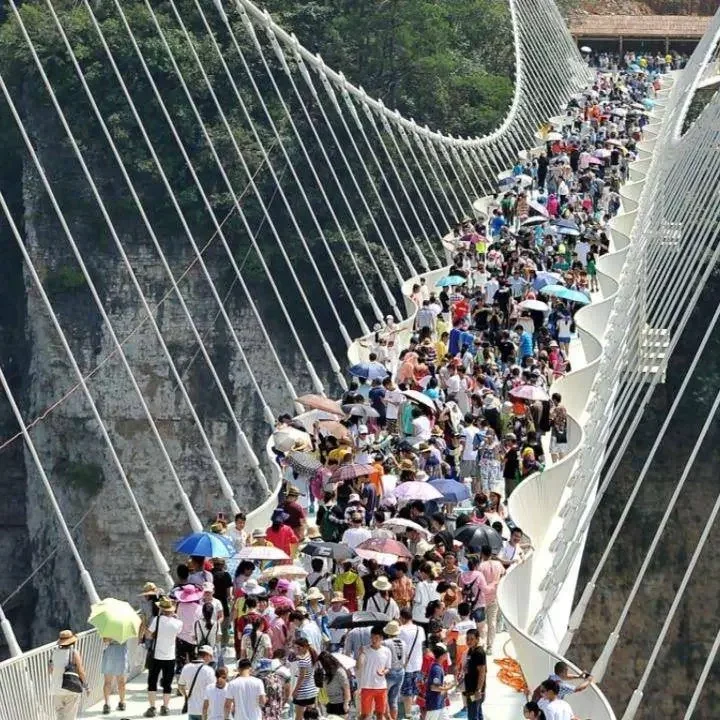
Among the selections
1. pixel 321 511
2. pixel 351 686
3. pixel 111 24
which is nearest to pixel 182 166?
pixel 111 24

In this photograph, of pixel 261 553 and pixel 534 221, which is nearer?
pixel 261 553

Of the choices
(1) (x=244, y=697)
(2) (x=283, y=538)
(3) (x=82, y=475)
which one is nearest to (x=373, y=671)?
(1) (x=244, y=697)

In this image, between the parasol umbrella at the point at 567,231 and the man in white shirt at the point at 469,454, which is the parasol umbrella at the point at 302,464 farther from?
the parasol umbrella at the point at 567,231

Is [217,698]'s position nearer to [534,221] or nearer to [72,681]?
[72,681]

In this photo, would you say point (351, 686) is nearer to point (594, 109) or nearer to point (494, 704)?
point (494, 704)

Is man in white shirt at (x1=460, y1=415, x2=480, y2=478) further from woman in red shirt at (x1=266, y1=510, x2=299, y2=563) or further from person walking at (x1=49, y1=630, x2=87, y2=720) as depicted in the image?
person walking at (x1=49, y1=630, x2=87, y2=720)
